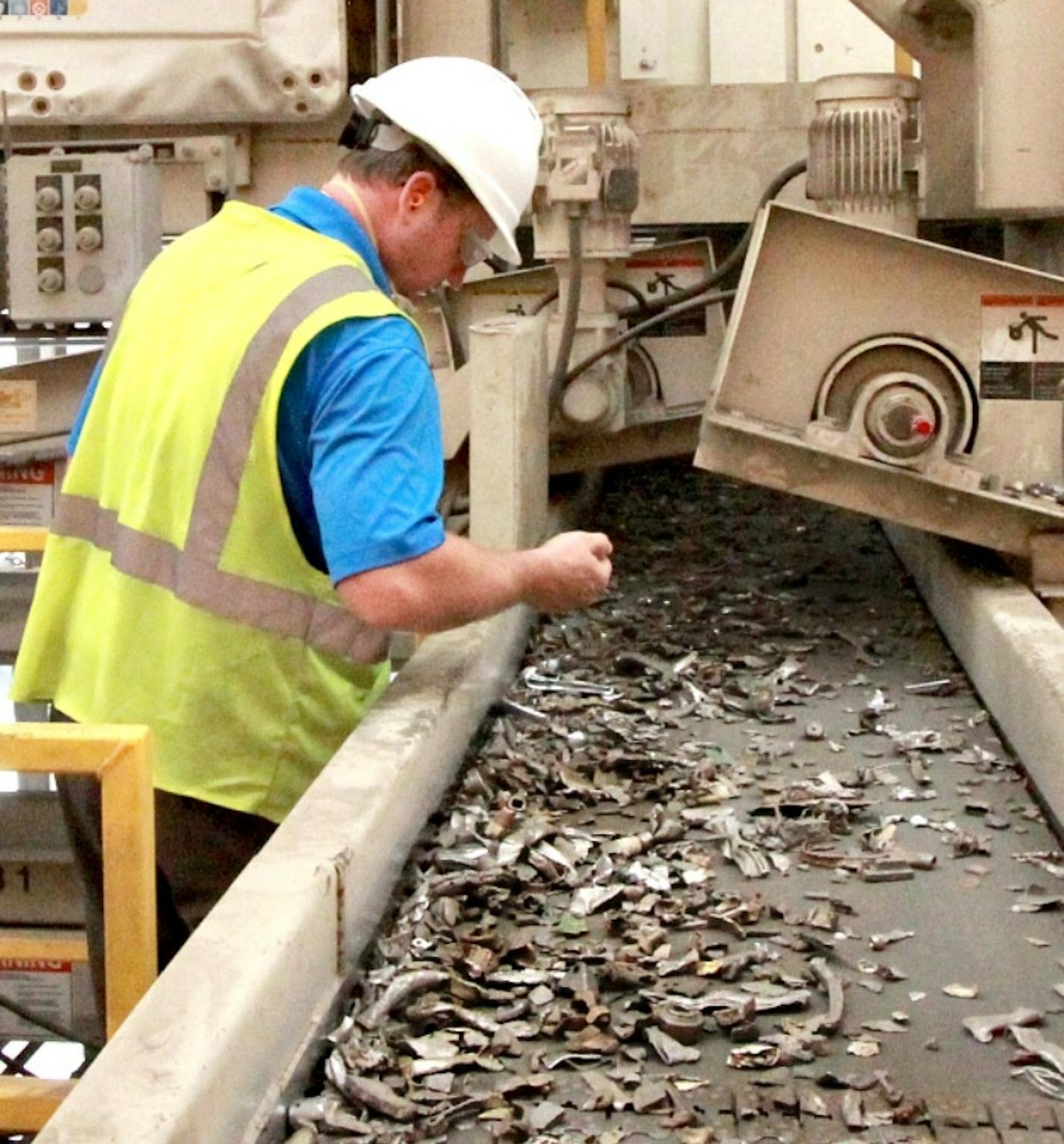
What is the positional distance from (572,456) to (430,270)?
1.51 meters

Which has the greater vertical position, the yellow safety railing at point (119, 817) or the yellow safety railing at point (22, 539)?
the yellow safety railing at point (22, 539)

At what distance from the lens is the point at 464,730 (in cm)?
212

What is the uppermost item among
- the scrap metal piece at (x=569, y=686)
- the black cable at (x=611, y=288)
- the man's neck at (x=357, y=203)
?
the man's neck at (x=357, y=203)

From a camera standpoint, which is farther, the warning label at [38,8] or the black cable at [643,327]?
the warning label at [38,8]

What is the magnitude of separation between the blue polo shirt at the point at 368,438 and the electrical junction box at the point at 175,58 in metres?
1.75

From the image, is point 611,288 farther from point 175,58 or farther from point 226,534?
point 226,534

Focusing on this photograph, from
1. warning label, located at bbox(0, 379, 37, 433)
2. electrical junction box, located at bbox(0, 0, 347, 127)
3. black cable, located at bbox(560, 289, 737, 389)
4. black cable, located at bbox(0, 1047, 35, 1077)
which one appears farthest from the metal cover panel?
black cable, located at bbox(0, 1047, 35, 1077)

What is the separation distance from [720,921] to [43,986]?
178cm

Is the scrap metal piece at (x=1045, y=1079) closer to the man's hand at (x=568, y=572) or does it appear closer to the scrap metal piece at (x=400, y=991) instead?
the scrap metal piece at (x=400, y=991)

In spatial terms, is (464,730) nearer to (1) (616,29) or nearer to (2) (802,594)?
(2) (802,594)

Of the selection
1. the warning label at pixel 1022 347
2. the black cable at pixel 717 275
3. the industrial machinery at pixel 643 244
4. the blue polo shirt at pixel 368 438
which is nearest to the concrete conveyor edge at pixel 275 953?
the industrial machinery at pixel 643 244

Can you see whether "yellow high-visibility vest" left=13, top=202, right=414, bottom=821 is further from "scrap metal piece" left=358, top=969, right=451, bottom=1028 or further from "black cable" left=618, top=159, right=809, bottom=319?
"black cable" left=618, top=159, right=809, bottom=319

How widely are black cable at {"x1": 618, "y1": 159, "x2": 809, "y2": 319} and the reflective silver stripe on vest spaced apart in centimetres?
173

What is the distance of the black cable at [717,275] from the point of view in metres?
3.47
